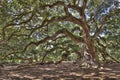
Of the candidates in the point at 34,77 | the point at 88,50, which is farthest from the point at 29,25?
the point at 34,77

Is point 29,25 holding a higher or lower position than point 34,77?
higher

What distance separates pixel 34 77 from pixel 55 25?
6886 millimetres

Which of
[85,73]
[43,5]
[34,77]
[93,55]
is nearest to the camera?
[34,77]

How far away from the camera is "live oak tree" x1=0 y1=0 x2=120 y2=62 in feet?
29.9

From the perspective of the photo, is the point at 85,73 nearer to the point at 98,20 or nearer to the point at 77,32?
the point at 98,20

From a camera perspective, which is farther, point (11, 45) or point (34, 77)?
point (11, 45)

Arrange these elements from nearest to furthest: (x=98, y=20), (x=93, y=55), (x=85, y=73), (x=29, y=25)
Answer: (x=85, y=73), (x=93, y=55), (x=29, y=25), (x=98, y=20)

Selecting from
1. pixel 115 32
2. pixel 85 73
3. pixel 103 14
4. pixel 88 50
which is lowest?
pixel 85 73

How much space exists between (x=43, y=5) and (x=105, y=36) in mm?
6735

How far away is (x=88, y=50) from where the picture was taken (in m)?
10.5

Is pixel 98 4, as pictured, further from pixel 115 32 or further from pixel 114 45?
pixel 114 45

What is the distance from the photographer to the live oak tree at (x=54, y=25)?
910 cm

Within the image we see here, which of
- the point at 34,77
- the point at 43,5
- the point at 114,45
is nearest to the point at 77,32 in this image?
the point at 114,45

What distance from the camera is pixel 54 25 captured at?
539 inches
